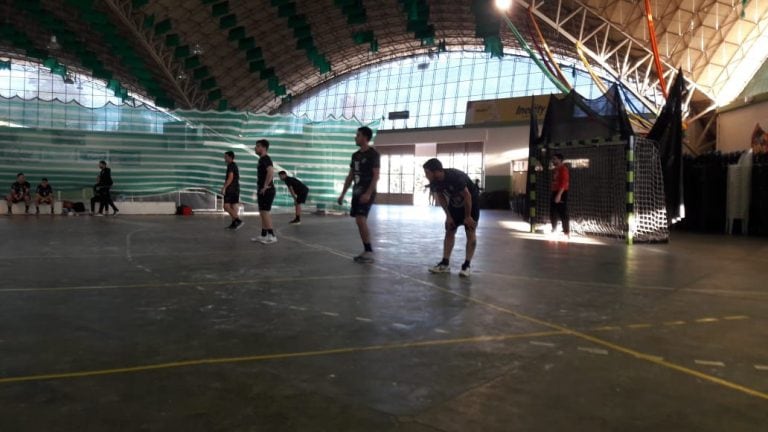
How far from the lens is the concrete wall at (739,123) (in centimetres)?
1987

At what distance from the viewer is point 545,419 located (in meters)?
2.25

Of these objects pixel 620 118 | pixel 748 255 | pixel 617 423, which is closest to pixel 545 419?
pixel 617 423

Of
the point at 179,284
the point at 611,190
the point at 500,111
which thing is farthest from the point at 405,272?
the point at 500,111

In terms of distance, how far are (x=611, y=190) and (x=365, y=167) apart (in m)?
6.47

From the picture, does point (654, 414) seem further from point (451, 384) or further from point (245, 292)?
→ point (245, 292)

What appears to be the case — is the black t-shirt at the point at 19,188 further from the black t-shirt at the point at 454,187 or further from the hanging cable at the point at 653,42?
the hanging cable at the point at 653,42

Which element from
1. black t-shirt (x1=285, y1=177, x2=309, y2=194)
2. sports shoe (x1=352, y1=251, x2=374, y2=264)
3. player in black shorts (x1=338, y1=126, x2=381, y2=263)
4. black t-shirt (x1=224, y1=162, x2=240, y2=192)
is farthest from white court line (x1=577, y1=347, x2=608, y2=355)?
black t-shirt (x1=285, y1=177, x2=309, y2=194)

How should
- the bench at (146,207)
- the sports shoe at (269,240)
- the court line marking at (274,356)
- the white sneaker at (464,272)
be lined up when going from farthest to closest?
the bench at (146,207) → the sports shoe at (269,240) → the white sneaker at (464,272) → the court line marking at (274,356)

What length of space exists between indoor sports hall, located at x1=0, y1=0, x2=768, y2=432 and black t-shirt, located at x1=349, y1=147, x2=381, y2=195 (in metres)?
0.03

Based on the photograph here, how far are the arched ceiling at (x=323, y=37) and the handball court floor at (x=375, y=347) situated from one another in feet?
56.9

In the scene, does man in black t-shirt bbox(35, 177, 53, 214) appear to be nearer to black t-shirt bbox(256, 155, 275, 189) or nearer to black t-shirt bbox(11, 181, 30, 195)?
black t-shirt bbox(11, 181, 30, 195)

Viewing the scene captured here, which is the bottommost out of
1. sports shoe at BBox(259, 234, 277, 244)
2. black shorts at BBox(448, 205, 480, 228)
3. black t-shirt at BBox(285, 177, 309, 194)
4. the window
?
sports shoe at BBox(259, 234, 277, 244)

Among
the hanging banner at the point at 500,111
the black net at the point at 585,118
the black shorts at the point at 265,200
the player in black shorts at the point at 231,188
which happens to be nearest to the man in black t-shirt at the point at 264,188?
the black shorts at the point at 265,200

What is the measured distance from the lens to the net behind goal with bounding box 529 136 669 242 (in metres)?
10.4
